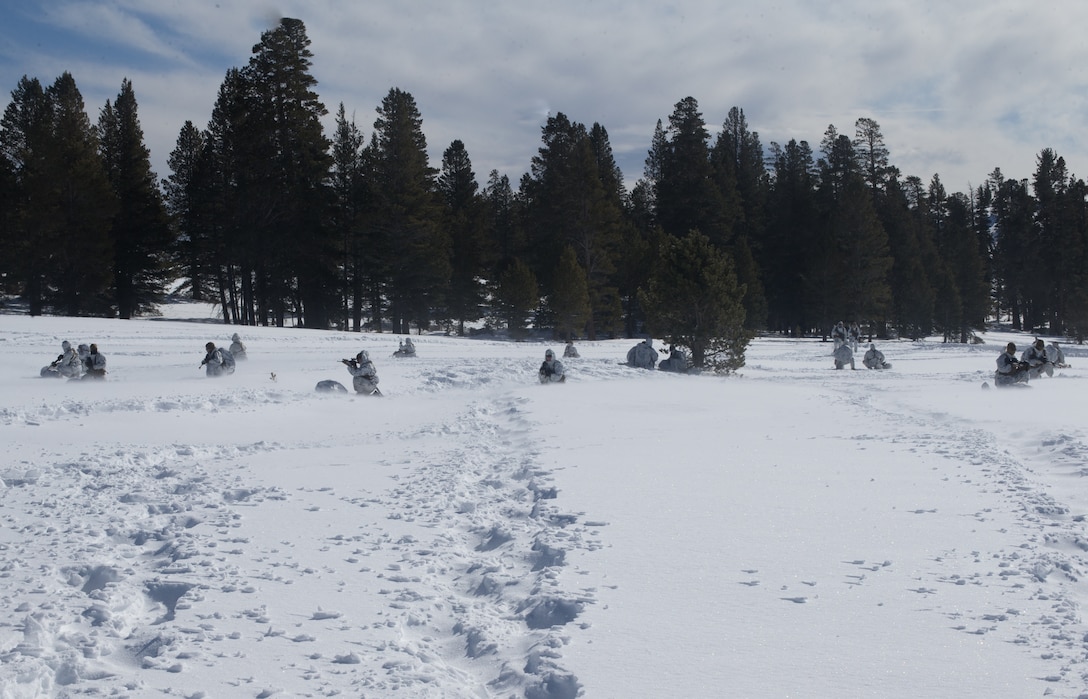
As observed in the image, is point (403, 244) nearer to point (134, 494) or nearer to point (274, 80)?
point (274, 80)

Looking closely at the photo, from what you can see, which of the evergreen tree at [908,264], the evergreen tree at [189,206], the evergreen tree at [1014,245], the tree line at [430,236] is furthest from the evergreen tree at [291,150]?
the evergreen tree at [1014,245]

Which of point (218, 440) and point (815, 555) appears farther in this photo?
point (218, 440)

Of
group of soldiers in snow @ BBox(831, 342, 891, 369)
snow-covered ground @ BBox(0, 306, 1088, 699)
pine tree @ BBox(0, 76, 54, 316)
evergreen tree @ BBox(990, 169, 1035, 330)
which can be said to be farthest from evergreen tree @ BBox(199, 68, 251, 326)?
evergreen tree @ BBox(990, 169, 1035, 330)

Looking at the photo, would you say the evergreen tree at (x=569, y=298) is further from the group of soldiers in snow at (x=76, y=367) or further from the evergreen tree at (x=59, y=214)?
the group of soldiers in snow at (x=76, y=367)

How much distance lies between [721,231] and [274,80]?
34040 mm

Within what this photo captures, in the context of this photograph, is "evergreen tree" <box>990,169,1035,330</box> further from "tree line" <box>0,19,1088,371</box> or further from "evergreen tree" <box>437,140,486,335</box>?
"evergreen tree" <box>437,140,486,335</box>

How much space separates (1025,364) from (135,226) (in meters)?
43.6

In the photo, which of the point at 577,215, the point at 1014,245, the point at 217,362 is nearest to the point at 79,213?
the point at 217,362

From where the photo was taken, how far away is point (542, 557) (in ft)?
19.9

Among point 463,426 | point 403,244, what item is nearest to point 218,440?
point 463,426

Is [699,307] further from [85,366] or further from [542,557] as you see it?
[542,557]

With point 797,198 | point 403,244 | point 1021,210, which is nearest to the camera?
point 403,244

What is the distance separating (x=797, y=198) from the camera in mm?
69250

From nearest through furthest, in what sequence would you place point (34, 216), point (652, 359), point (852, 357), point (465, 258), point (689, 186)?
1. point (652, 359)
2. point (852, 357)
3. point (34, 216)
4. point (465, 258)
5. point (689, 186)
